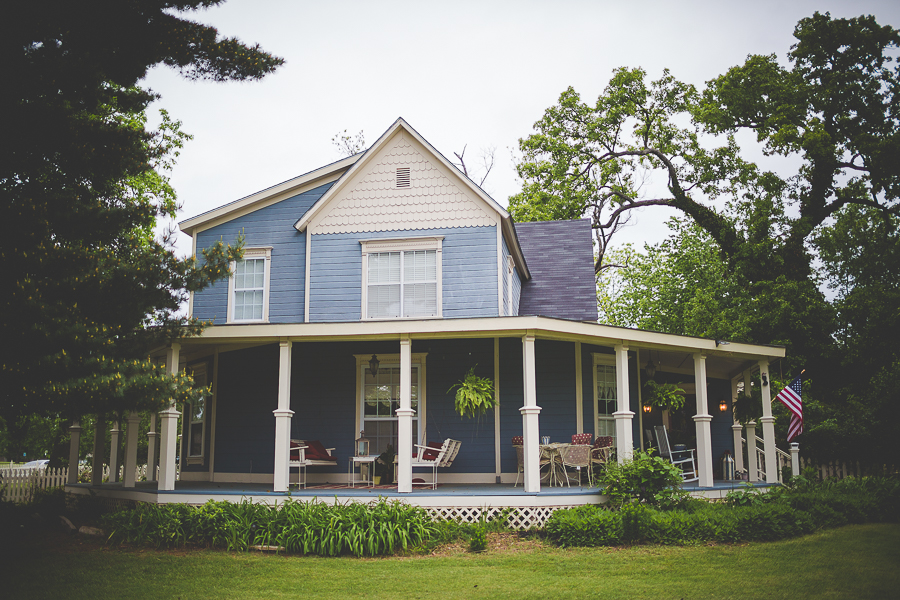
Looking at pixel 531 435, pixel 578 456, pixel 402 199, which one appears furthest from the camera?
pixel 402 199

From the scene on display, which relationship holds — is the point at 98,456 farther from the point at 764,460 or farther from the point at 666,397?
the point at 764,460

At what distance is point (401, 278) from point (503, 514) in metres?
5.08

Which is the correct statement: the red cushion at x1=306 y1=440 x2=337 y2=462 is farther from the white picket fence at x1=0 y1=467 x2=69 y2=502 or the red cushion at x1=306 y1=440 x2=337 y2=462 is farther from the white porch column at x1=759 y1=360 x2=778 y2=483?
the white picket fence at x1=0 y1=467 x2=69 y2=502

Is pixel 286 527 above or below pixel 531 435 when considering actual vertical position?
below

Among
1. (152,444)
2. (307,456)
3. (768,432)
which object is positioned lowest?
(307,456)

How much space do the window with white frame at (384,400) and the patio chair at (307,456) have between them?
0.81 meters

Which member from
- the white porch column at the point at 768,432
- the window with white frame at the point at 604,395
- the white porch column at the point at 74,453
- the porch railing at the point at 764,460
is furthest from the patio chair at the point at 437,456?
the white porch column at the point at 74,453

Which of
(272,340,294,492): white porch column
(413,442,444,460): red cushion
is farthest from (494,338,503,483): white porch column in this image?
(272,340,294,492): white porch column

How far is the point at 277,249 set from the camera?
1391 centimetres

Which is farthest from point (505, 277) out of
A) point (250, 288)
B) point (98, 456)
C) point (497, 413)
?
point (98, 456)

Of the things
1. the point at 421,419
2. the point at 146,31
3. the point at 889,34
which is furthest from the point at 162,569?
the point at 889,34

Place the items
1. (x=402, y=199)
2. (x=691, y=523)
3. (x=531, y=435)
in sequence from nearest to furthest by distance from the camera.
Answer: (x=691, y=523)
(x=531, y=435)
(x=402, y=199)

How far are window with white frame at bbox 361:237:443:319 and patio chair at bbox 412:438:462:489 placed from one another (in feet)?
8.36

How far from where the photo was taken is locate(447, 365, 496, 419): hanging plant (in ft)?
38.4
